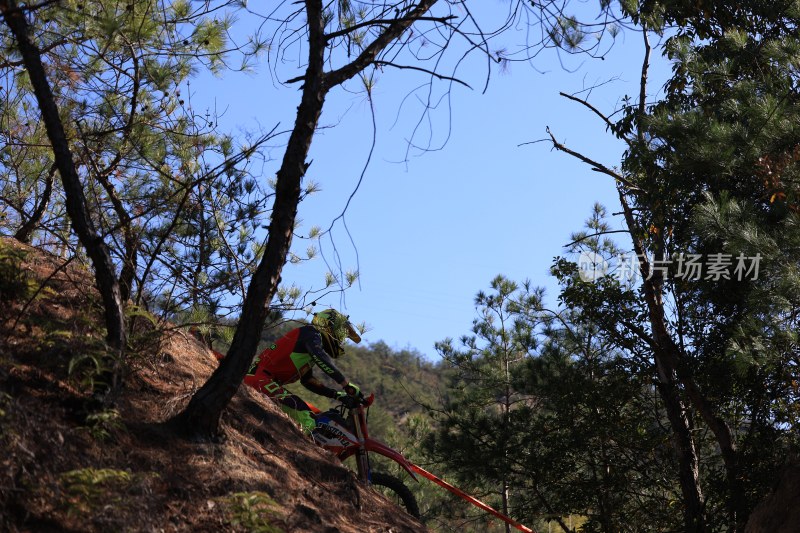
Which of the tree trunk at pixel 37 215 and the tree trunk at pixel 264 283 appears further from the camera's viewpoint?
the tree trunk at pixel 37 215

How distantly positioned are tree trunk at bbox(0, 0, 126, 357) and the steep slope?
27 centimetres

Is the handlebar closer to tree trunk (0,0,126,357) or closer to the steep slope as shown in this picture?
the steep slope

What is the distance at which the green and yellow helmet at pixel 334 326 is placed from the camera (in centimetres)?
768

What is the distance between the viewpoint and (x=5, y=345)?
16.7ft

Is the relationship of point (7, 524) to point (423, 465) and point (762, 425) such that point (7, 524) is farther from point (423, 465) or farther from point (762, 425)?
point (423, 465)

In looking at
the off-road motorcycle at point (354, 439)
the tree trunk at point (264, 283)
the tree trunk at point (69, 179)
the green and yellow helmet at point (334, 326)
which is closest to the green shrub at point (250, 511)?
the tree trunk at point (264, 283)

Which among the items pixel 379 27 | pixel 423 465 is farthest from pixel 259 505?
pixel 423 465

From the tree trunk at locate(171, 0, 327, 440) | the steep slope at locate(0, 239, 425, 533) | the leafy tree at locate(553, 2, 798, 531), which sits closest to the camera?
the steep slope at locate(0, 239, 425, 533)

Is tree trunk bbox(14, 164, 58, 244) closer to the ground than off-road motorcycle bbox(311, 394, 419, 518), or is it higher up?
higher up

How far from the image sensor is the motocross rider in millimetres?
7547

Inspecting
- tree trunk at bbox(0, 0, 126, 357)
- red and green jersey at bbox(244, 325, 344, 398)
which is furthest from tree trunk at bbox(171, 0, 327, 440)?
red and green jersey at bbox(244, 325, 344, 398)

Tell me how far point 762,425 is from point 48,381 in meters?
7.59

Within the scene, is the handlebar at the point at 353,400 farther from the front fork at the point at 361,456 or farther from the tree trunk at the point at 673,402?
the tree trunk at the point at 673,402

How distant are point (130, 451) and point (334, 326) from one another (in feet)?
10.1
